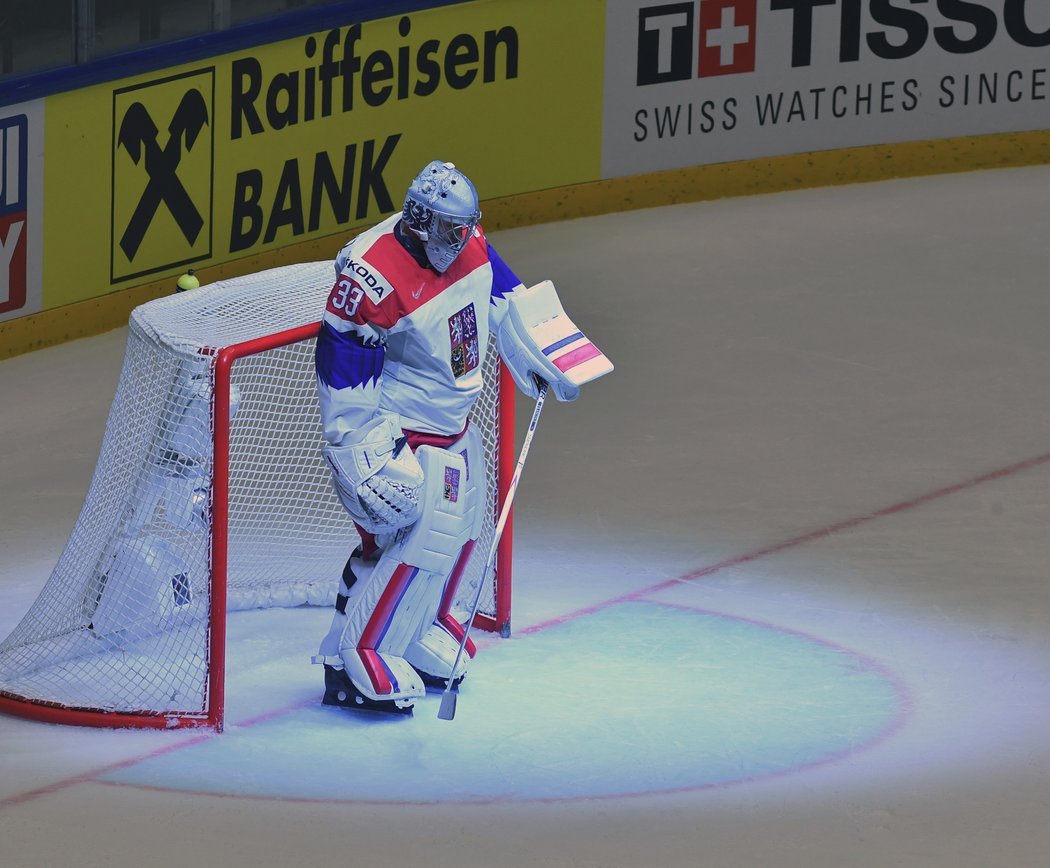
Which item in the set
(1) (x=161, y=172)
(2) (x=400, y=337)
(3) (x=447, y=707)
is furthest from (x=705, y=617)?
(1) (x=161, y=172)

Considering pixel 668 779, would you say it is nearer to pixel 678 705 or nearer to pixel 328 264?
pixel 678 705

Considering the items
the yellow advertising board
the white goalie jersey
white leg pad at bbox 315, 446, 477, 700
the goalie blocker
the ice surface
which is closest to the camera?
the ice surface

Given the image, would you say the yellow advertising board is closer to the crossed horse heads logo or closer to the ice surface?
the crossed horse heads logo

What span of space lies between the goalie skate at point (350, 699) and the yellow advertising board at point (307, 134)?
375 centimetres

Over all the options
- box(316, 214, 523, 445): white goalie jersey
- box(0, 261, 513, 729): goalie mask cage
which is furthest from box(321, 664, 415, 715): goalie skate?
box(316, 214, 523, 445): white goalie jersey

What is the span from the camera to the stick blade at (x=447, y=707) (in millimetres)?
6105

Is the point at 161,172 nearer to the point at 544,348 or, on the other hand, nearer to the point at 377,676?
the point at 544,348

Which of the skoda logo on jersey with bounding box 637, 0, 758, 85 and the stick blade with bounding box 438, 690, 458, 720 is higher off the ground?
the skoda logo on jersey with bounding box 637, 0, 758, 85

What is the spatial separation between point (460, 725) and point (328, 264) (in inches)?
61.4

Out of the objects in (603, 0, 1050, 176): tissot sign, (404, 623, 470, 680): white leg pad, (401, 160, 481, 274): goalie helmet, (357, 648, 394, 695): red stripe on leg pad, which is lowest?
(357, 648, 394, 695): red stripe on leg pad

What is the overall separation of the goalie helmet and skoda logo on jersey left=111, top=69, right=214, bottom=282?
3997 mm

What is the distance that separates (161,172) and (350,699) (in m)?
4.13

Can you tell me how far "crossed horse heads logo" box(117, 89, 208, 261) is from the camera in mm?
9633

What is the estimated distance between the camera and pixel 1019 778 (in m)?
5.83
